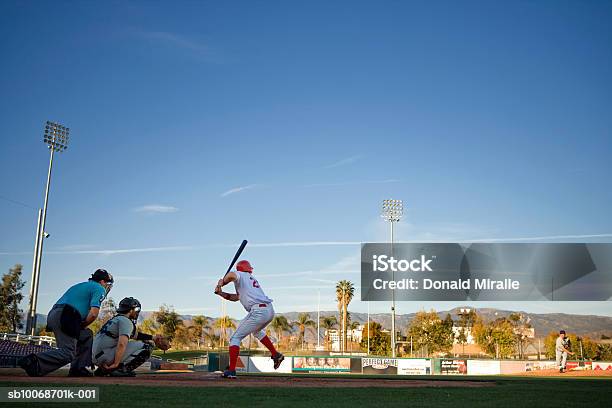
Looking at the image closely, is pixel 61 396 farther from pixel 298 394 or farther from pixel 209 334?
pixel 209 334

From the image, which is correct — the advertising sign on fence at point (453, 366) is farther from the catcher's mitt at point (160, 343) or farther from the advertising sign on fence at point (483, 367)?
the catcher's mitt at point (160, 343)

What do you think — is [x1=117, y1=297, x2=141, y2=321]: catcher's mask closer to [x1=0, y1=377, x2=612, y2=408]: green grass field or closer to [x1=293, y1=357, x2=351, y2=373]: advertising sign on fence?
[x1=0, y1=377, x2=612, y2=408]: green grass field

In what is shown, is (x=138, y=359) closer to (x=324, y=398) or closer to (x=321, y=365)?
(x=324, y=398)

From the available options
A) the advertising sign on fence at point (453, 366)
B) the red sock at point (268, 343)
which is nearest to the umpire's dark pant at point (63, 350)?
the red sock at point (268, 343)

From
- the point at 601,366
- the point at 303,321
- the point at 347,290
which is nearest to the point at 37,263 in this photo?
the point at 601,366

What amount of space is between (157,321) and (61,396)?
8582cm

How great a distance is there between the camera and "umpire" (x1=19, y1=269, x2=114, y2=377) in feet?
29.0

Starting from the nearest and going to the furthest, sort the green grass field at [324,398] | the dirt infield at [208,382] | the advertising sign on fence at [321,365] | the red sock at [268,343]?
the green grass field at [324,398], the dirt infield at [208,382], the red sock at [268,343], the advertising sign on fence at [321,365]

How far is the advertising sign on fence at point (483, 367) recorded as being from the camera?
35281 mm

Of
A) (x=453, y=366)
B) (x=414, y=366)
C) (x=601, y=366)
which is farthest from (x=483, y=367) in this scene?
(x=601, y=366)

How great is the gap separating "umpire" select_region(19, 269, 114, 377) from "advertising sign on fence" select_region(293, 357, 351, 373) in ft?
84.9

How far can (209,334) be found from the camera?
11981cm

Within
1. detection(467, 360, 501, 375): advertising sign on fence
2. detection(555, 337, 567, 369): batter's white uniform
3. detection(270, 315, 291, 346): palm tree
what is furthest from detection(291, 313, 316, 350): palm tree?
detection(555, 337, 567, 369): batter's white uniform

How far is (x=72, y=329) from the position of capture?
9023 millimetres
